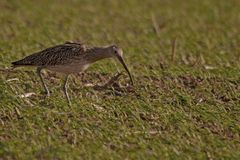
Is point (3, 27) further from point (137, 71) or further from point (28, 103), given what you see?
point (28, 103)

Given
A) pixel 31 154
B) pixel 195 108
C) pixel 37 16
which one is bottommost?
pixel 195 108

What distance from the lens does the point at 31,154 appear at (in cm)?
744

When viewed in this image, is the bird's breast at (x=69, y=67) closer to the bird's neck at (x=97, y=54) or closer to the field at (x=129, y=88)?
the bird's neck at (x=97, y=54)

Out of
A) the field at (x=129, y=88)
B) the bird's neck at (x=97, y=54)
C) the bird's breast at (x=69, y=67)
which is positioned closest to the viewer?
the field at (x=129, y=88)

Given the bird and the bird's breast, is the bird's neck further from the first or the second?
the bird's breast

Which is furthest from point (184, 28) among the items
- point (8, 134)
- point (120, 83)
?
point (8, 134)

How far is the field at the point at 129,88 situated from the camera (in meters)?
7.84

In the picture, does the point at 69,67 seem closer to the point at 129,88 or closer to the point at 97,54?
the point at 97,54

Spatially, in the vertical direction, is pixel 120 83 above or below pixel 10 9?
below

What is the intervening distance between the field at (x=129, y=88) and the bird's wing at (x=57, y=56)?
395 millimetres

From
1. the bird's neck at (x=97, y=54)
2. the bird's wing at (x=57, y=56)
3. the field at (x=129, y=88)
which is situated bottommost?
the field at (x=129, y=88)

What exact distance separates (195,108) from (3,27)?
492 centimetres

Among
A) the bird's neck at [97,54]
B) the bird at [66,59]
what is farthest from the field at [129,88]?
the bird's neck at [97,54]

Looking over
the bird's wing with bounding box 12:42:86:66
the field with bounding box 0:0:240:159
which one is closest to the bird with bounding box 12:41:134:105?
the bird's wing with bounding box 12:42:86:66
